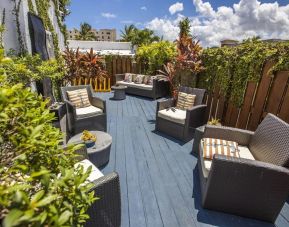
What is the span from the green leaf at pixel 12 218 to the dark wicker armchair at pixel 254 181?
1.93m

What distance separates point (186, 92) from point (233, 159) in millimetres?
2636

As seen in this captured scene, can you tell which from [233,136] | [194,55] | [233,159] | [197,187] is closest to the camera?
[233,159]

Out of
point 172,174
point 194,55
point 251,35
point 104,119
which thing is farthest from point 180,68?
point 172,174

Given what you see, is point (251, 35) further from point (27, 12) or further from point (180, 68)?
point (27, 12)

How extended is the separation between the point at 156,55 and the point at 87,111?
481cm

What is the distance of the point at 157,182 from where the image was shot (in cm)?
278

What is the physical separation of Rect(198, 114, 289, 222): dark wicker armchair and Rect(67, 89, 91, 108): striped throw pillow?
3158 mm

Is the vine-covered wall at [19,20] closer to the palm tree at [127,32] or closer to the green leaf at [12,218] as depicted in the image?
the green leaf at [12,218]

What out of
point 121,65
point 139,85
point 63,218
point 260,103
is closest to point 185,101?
point 260,103

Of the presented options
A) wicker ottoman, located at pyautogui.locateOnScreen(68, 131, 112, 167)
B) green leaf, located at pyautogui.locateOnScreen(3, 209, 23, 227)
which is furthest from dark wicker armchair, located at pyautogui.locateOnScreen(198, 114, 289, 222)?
green leaf, located at pyautogui.locateOnScreen(3, 209, 23, 227)

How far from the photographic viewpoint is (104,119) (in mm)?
4191

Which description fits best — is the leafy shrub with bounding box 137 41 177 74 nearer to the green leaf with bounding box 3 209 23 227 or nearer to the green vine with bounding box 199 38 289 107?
the green vine with bounding box 199 38 289 107

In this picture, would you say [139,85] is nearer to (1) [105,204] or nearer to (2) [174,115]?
(2) [174,115]

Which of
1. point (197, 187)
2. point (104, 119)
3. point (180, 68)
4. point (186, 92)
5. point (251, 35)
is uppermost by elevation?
point (251, 35)
